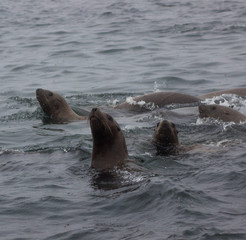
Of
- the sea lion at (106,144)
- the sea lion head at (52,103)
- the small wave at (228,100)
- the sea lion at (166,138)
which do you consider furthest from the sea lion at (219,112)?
the sea lion at (106,144)

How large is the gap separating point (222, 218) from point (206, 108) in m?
5.01

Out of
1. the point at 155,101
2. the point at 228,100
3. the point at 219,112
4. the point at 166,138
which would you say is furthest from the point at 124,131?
the point at 228,100

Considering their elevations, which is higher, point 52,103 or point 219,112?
point 52,103

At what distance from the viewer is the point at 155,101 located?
1236cm

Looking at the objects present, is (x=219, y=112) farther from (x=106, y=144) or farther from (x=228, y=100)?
(x=106, y=144)

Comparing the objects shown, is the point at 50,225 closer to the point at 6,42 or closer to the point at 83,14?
the point at 6,42

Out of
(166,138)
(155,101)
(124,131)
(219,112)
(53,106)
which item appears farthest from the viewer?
(155,101)

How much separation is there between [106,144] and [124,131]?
2.37 m

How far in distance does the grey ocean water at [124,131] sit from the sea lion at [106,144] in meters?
0.23

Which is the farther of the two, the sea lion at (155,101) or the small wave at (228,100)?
the sea lion at (155,101)

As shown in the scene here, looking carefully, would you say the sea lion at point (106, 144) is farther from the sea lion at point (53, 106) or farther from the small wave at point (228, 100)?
the small wave at point (228, 100)

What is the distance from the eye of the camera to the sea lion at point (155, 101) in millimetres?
12297

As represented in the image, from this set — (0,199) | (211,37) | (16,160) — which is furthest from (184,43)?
(0,199)

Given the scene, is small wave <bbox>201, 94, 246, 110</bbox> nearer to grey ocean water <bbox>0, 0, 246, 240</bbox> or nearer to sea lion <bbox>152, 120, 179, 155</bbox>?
grey ocean water <bbox>0, 0, 246, 240</bbox>
